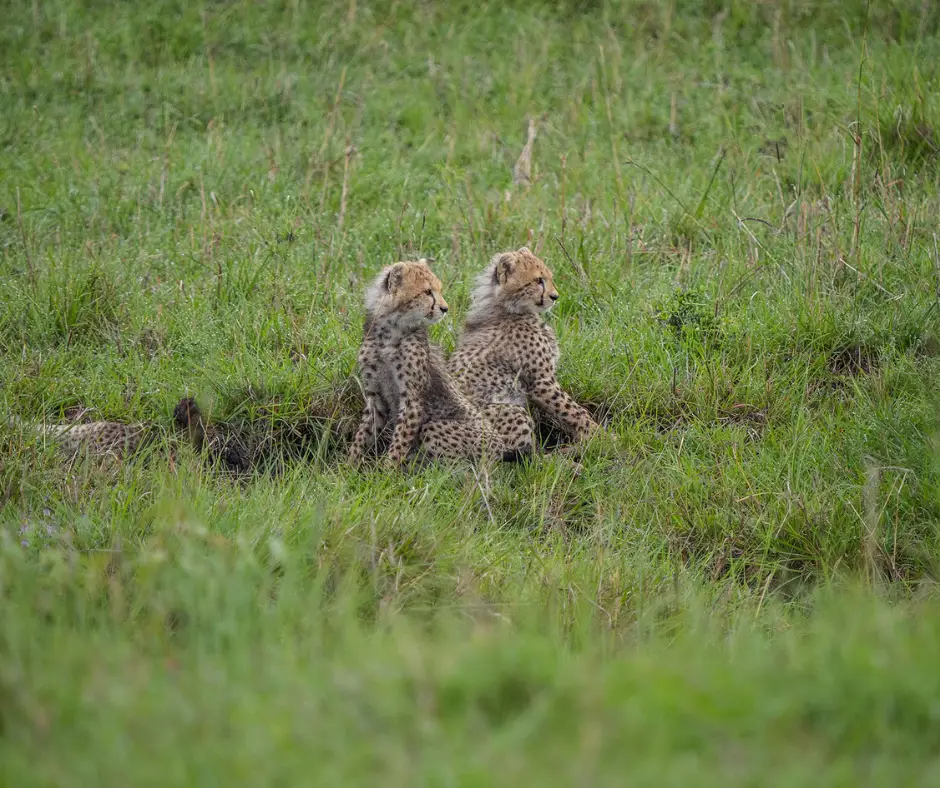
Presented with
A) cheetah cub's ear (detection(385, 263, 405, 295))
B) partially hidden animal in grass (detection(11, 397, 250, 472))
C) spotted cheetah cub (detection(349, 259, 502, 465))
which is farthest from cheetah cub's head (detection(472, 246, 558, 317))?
partially hidden animal in grass (detection(11, 397, 250, 472))

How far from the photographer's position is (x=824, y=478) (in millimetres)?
4641

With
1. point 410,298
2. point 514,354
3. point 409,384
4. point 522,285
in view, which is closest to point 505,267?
point 522,285

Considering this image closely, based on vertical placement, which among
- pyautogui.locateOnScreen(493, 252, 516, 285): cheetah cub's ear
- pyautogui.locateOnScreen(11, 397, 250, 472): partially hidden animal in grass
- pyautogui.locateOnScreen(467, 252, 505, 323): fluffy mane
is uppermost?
pyautogui.locateOnScreen(493, 252, 516, 285): cheetah cub's ear

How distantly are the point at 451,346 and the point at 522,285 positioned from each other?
55 cm

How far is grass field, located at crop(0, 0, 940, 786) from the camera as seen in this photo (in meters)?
2.26

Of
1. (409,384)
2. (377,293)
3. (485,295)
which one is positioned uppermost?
(377,293)

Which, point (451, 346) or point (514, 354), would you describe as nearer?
point (514, 354)

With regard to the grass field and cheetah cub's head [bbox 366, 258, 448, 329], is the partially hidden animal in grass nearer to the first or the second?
the grass field

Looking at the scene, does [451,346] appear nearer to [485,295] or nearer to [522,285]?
[485,295]

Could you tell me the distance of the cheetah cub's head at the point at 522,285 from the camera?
5641mm

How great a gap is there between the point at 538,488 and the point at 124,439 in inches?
67.6

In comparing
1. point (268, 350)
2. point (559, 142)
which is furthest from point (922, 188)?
point (268, 350)

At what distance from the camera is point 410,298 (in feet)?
17.1

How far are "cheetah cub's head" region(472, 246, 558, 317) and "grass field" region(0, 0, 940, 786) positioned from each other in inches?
11.6
